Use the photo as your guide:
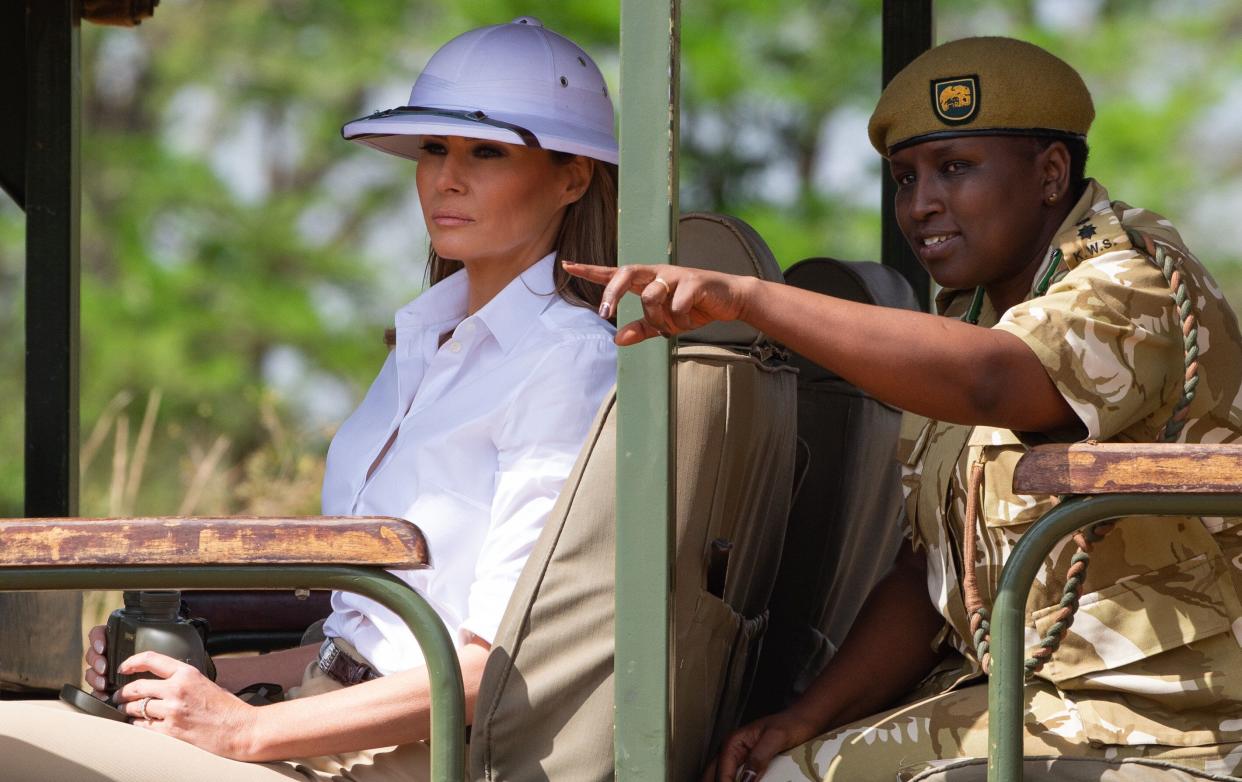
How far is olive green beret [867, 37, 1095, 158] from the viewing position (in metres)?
2.36

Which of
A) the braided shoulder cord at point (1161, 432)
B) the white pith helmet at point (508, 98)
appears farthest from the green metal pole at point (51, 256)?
the braided shoulder cord at point (1161, 432)

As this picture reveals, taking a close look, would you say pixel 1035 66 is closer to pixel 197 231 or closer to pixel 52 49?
pixel 52 49

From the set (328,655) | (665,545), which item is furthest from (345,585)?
(328,655)

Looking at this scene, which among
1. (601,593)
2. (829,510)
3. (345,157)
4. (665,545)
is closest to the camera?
(665,545)

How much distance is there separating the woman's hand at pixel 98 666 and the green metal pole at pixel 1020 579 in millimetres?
Result: 1205

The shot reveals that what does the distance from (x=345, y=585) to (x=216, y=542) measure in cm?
14

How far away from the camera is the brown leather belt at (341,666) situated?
2426 mm

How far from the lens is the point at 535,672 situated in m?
2.14

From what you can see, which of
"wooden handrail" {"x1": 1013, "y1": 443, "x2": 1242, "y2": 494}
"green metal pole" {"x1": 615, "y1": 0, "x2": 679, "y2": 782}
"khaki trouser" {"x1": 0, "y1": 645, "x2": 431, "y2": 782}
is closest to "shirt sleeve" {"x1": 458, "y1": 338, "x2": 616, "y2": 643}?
"khaki trouser" {"x1": 0, "y1": 645, "x2": 431, "y2": 782}

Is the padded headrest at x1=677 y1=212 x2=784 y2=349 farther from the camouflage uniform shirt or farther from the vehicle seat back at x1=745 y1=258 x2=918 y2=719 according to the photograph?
the vehicle seat back at x1=745 y1=258 x2=918 y2=719

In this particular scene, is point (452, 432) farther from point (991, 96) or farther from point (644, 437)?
point (991, 96)

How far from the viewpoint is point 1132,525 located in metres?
2.15

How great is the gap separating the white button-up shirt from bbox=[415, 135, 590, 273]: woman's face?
0.07 meters

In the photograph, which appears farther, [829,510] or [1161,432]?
[829,510]
